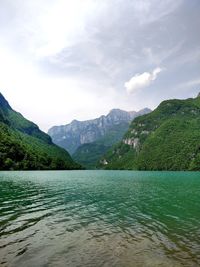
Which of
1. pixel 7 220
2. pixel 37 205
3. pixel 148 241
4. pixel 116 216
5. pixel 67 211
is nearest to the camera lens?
pixel 148 241

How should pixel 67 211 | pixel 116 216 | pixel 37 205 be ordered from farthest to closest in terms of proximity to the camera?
pixel 37 205 < pixel 67 211 < pixel 116 216

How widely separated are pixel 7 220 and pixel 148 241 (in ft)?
55.8

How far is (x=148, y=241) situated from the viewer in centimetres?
2628

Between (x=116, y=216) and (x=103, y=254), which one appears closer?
(x=103, y=254)

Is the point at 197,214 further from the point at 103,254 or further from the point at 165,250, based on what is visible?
the point at 103,254

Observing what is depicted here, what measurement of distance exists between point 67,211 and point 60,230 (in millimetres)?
11550

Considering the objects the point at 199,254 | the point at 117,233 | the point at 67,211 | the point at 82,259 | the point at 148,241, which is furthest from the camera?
the point at 67,211

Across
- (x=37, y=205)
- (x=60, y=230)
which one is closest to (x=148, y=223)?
(x=60, y=230)

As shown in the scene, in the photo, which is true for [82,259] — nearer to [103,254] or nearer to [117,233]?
[103,254]

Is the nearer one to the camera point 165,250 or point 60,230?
point 165,250

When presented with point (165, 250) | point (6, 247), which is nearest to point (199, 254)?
point (165, 250)

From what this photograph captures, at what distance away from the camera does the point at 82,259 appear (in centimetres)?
2108

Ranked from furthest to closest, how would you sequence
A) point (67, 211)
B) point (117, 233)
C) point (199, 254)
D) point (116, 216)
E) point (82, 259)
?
1. point (67, 211)
2. point (116, 216)
3. point (117, 233)
4. point (199, 254)
5. point (82, 259)

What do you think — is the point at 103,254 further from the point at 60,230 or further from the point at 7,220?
the point at 7,220
